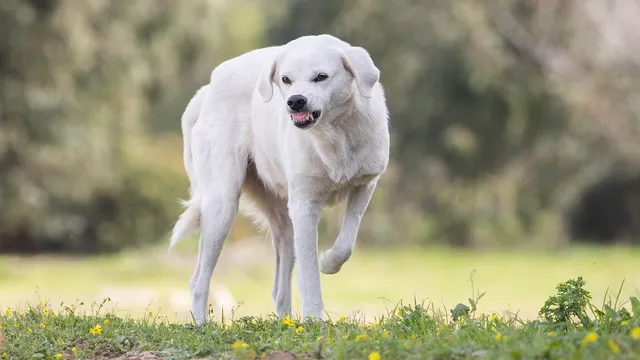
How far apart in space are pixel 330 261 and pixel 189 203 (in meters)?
1.39

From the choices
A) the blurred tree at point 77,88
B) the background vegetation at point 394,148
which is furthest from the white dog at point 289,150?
the blurred tree at point 77,88

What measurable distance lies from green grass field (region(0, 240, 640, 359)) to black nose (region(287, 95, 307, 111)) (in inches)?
47.5

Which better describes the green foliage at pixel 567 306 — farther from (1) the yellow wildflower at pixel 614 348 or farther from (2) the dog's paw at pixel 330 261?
(2) the dog's paw at pixel 330 261

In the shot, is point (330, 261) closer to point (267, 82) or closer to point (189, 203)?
point (267, 82)

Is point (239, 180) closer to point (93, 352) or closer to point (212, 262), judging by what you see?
point (212, 262)

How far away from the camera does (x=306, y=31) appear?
25.5 metres

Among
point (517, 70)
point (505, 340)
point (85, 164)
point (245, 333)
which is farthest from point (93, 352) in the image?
point (517, 70)

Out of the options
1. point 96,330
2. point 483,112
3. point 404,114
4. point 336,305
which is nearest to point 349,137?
point 96,330

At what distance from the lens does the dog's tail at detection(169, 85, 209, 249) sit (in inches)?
285

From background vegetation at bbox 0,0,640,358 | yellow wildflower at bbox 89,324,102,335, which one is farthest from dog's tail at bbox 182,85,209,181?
background vegetation at bbox 0,0,640,358

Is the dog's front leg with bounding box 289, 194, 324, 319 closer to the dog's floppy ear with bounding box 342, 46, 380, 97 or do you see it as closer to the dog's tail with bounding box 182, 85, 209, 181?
the dog's floppy ear with bounding box 342, 46, 380, 97

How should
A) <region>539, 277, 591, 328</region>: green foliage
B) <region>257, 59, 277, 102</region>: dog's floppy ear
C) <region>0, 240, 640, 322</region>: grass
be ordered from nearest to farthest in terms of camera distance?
1. <region>539, 277, 591, 328</region>: green foliage
2. <region>257, 59, 277, 102</region>: dog's floppy ear
3. <region>0, 240, 640, 322</region>: grass

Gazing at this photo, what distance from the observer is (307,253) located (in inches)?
253

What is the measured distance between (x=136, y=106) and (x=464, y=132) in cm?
832
